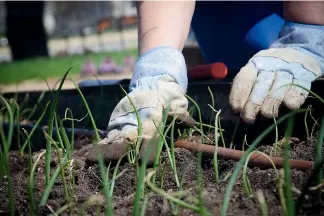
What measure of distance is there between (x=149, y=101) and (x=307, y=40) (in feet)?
1.62

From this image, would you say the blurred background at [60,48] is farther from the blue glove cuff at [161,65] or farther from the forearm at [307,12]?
the forearm at [307,12]

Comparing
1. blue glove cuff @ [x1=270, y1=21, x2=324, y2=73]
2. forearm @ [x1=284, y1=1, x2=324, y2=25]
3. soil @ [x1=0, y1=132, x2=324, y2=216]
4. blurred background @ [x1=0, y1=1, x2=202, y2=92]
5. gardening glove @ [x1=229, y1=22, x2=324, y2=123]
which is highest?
forearm @ [x1=284, y1=1, x2=324, y2=25]

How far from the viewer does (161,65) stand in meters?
1.42

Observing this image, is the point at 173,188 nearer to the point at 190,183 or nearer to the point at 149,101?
the point at 190,183

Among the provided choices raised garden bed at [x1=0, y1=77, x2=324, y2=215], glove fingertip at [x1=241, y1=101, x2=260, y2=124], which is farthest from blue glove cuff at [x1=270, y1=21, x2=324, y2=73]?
glove fingertip at [x1=241, y1=101, x2=260, y2=124]

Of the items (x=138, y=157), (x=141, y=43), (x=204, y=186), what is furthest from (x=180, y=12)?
(x=204, y=186)

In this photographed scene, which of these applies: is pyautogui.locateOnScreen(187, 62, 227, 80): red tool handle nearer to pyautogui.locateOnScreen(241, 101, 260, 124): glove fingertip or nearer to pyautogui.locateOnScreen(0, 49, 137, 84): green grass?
pyautogui.locateOnScreen(241, 101, 260, 124): glove fingertip

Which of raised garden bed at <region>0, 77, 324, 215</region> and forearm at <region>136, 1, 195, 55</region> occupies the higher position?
forearm at <region>136, 1, 195, 55</region>

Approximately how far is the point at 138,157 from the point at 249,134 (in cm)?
39

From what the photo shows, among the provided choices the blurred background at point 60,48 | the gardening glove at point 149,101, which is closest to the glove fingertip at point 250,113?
the gardening glove at point 149,101

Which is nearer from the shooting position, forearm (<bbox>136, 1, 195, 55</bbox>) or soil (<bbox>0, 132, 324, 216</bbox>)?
soil (<bbox>0, 132, 324, 216</bbox>)

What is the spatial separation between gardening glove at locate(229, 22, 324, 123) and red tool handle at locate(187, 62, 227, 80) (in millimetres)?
218

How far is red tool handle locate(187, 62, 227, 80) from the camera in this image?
1.62 m

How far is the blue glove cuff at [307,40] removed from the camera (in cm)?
144
